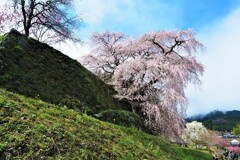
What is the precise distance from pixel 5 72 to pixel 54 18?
740cm

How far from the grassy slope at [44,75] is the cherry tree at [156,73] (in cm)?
508

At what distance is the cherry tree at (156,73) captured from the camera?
63.8ft

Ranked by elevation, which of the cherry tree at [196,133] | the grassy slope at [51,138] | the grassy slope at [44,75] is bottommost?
the grassy slope at [51,138]

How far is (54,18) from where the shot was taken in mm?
17062

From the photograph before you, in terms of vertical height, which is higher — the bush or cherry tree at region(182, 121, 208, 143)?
cherry tree at region(182, 121, 208, 143)

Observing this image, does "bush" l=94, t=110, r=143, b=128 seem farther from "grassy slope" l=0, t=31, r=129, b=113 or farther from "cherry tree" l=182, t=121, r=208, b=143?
"cherry tree" l=182, t=121, r=208, b=143

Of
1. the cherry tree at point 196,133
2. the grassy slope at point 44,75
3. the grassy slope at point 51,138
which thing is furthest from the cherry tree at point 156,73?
the cherry tree at point 196,133

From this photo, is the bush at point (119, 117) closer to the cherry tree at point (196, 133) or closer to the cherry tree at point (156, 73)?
the cherry tree at point (156, 73)

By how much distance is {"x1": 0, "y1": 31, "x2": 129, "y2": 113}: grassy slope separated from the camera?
34.7 feet

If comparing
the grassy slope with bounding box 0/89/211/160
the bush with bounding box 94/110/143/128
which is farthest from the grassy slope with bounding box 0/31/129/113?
the grassy slope with bounding box 0/89/211/160

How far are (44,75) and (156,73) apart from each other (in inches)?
399

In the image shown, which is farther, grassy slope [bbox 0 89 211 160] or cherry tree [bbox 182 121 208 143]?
cherry tree [bbox 182 121 208 143]

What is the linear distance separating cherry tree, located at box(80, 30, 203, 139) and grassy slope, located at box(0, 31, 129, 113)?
16.7 feet

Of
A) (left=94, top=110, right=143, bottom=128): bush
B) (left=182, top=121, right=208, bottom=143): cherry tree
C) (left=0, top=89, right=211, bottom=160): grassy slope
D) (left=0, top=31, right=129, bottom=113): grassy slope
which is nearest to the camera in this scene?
(left=0, top=89, right=211, bottom=160): grassy slope
